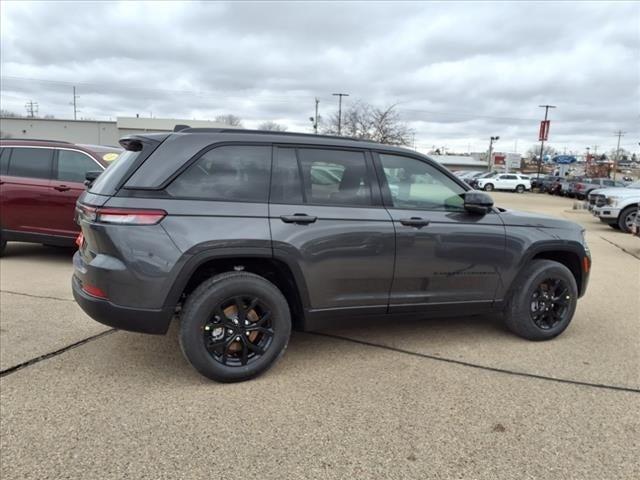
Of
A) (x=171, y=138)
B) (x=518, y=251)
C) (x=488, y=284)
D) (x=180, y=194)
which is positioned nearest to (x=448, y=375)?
(x=488, y=284)

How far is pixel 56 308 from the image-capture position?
5184 millimetres

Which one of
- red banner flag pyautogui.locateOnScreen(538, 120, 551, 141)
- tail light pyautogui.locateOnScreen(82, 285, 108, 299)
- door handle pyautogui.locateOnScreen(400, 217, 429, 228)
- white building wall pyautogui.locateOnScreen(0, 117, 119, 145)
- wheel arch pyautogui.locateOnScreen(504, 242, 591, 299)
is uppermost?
red banner flag pyautogui.locateOnScreen(538, 120, 551, 141)

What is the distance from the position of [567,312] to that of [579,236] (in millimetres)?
696

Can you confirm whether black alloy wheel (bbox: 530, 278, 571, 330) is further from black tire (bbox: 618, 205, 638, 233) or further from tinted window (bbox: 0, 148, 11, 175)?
black tire (bbox: 618, 205, 638, 233)

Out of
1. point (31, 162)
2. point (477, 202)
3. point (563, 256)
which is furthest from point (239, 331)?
point (31, 162)

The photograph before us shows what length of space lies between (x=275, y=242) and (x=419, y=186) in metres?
1.34

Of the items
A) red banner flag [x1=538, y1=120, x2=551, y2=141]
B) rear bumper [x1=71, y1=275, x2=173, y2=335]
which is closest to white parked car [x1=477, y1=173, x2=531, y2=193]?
red banner flag [x1=538, y1=120, x2=551, y2=141]

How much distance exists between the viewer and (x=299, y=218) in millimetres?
3559

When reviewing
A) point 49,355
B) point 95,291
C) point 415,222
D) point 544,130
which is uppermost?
point 544,130

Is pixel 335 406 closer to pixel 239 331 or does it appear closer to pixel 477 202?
pixel 239 331

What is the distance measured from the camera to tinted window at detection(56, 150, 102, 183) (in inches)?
291

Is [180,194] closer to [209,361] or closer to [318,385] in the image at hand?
[209,361]

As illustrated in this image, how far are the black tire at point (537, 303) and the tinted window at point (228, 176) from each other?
240 cm

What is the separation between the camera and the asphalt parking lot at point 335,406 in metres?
2.68
